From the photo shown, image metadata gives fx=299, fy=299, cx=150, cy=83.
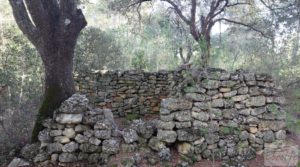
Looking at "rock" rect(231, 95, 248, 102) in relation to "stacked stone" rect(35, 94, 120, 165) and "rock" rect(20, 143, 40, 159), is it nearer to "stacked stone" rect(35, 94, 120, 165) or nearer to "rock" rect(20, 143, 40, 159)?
"stacked stone" rect(35, 94, 120, 165)

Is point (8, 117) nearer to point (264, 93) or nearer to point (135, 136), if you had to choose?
point (135, 136)

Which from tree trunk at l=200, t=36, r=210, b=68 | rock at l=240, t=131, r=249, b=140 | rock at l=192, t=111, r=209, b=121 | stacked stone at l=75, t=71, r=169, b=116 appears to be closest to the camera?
tree trunk at l=200, t=36, r=210, b=68

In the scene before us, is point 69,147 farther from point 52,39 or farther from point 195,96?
point 195,96

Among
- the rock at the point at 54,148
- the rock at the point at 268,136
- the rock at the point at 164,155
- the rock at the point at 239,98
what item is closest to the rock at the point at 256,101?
the rock at the point at 239,98

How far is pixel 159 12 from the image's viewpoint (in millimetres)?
13672

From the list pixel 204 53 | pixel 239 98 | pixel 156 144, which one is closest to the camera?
pixel 204 53

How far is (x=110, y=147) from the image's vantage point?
17.0 feet

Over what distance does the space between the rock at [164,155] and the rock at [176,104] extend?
74cm

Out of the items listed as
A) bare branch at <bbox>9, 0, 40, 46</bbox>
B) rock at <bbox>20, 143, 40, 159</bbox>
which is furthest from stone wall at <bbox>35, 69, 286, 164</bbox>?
bare branch at <bbox>9, 0, 40, 46</bbox>

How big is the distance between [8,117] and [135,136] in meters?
3.17

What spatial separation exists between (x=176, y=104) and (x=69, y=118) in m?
1.90

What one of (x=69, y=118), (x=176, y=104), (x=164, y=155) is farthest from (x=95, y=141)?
(x=176, y=104)

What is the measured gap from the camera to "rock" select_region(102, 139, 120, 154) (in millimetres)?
5184

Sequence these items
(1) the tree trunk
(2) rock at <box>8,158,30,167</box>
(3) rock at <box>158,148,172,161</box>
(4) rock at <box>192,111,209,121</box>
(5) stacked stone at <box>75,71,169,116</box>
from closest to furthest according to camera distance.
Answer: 1. (1) the tree trunk
2. (2) rock at <box>8,158,30,167</box>
3. (3) rock at <box>158,148,172,161</box>
4. (4) rock at <box>192,111,209,121</box>
5. (5) stacked stone at <box>75,71,169,116</box>
